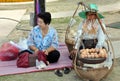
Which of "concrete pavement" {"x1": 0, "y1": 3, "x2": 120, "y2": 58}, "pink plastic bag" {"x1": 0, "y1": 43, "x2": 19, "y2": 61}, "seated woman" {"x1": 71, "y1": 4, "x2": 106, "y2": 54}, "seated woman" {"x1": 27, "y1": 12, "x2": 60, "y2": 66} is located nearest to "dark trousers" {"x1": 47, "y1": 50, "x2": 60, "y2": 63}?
"seated woman" {"x1": 27, "y1": 12, "x2": 60, "y2": 66}

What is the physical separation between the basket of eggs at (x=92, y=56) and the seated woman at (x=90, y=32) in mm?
194

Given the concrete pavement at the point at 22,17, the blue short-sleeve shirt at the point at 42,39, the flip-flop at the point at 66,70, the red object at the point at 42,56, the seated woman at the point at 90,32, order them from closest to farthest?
the seated woman at the point at 90,32
the flip-flop at the point at 66,70
the red object at the point at 42,56
the blue short-sleeve shirt at the point at 42,39
the concrete pavement at the point at 22,17

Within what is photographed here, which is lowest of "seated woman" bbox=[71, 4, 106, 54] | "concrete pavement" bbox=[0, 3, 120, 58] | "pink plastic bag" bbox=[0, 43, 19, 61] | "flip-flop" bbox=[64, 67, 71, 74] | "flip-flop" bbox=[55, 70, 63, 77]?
"concrete pavement" bbox=[0, 3, 120, 58]

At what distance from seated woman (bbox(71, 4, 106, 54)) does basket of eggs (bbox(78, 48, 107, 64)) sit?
0.19m

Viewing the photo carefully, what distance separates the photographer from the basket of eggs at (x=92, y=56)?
548 centimetres

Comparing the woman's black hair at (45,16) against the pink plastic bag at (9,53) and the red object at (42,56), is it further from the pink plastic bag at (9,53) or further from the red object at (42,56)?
the pink plastic bag at (9,53)

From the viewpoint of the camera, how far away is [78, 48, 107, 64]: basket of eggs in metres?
5.48

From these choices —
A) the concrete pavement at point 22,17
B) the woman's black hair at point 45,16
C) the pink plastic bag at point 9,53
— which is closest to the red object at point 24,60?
the pink plastic bag at point 9,53

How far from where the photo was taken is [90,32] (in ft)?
19.7

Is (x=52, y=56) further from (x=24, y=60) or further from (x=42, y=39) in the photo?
(x=24, y=60)

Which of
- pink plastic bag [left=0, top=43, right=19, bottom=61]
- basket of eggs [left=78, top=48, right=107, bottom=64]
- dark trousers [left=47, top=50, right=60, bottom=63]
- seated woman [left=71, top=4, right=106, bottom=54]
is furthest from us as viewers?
pink plastic bag [left=0, top=43, right=19, bottom=61]

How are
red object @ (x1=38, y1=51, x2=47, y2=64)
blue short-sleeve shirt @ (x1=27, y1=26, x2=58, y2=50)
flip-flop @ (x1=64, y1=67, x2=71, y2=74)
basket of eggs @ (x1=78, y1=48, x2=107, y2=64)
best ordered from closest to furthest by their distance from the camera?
basket of eggs @ (x1=78, y1=48, x2=107, y2=64) < flip-flop @ (x1=64, y1=67, x2=71, y2=74) < red object @ (x1=38, y1=51, x2=47, y2=64) < blue short-sleeve shirt @ (x1=27, y1=26, x2=58, y2=50)

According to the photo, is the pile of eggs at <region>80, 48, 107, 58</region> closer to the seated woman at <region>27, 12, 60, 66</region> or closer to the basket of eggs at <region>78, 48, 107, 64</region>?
the basket of eggs at <region>78, 48, 107, 64</region>

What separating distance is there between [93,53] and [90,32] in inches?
19.0
